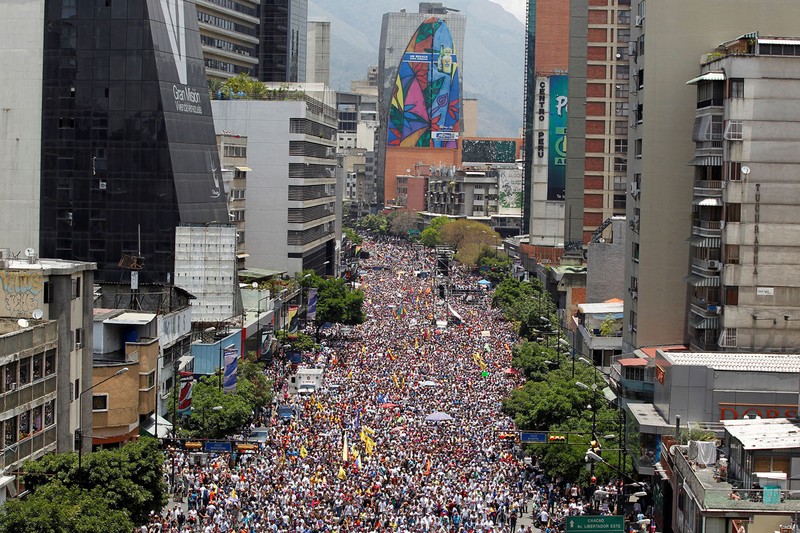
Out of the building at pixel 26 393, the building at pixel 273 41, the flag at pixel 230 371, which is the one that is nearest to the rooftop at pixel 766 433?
the building at pixel 26 393

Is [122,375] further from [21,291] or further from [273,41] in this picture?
[273,41]

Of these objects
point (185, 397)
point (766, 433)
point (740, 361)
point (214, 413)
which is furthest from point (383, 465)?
point (766, 433)

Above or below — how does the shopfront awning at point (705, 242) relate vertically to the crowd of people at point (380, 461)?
above

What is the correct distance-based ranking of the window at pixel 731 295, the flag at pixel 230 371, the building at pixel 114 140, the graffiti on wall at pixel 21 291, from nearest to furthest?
the graffiti on wall at pixel 21 291 → the window at pixel 731 295 → the flag at pixel 230 371 → the building at pixel 114 140

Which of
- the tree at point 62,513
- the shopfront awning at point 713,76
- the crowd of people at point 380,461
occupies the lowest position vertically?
the crowd of people at point 380,461

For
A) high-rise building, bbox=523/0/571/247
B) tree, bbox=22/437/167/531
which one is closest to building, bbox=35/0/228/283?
tree, bbox=22/437/167/531

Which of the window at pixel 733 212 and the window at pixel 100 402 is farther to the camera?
the window at pixel 733 212

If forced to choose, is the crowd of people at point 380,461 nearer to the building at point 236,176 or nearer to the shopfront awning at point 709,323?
the shopfront awning at point 709,323
